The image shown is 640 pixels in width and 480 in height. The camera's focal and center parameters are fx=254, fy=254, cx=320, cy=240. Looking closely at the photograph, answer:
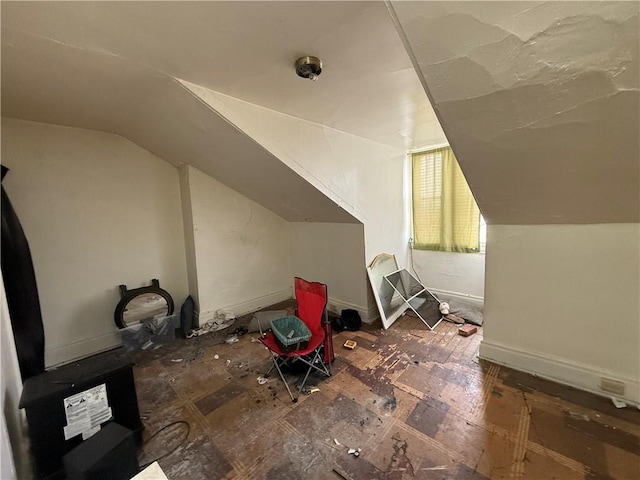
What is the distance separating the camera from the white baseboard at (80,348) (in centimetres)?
240

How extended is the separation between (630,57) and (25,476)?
10.8 feet

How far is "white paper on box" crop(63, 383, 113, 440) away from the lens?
1.36 m

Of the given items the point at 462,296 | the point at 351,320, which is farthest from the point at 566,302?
the point at 351,320

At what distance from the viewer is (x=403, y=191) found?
362cm

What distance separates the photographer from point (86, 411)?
1.40m

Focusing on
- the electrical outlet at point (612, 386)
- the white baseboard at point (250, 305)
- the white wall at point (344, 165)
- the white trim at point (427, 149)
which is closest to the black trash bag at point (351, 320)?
the white wall at point (344, 165)

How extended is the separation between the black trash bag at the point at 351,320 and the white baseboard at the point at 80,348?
2.45 metres

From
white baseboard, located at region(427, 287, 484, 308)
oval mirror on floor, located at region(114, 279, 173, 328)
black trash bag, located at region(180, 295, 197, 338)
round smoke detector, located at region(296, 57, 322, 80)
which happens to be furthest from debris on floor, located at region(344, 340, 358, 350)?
round smoke detector, located at region(296, 57, 322, 80)

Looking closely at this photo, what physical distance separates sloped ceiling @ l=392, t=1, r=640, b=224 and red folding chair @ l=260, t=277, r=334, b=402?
1.51 meters

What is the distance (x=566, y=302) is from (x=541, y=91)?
162 centimetres

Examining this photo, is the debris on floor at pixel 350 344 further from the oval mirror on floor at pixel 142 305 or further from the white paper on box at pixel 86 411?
the oval mirror on floor at pixel 142 305

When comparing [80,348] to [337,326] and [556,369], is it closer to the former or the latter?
[337,326]

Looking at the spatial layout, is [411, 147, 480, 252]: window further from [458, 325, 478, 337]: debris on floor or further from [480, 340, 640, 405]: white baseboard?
[480, 340, 640, 405]: white baseboard

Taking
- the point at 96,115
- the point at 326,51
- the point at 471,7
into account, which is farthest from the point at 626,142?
the point at 96,115
